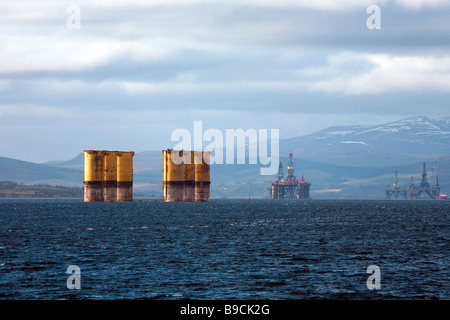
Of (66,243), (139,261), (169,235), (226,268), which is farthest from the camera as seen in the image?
(169,235)

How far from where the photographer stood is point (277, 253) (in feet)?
221

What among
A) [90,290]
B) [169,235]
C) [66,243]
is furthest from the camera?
[169,235]

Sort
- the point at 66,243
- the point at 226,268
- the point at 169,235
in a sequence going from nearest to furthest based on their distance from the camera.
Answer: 1. the point at 226,268
2. the point at 66,243
3. the point at 169,235

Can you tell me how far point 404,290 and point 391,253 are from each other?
2339 centimetres

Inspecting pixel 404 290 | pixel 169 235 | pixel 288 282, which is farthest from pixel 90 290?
pixel 169 235

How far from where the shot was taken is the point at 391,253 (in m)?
68.4

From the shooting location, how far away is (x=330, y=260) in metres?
61.7

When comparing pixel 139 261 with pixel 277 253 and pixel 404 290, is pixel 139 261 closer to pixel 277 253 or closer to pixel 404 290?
pixel 277 253

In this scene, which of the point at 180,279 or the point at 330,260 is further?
the point at 330,260
